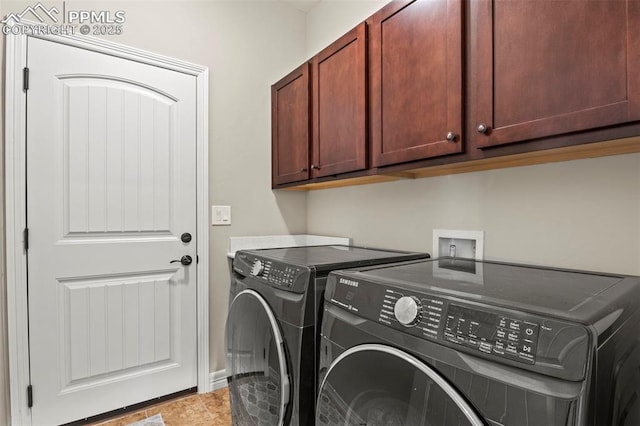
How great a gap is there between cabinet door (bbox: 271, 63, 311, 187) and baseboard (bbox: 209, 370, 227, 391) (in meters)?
1.35

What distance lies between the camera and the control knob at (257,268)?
1436 mm

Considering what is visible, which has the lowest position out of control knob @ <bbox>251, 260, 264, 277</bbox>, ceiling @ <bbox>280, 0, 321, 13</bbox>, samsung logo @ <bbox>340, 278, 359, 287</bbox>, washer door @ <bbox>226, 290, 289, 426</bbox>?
washer door @ <bbox>226, 290, 289, 426</bbox>

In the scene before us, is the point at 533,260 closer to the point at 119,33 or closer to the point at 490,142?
the point at 490,142

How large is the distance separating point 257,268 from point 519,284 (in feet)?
3.21

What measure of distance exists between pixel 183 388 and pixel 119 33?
217 centimetres

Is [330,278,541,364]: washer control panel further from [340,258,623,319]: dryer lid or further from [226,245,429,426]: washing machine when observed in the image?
[226,245,429,426]: washing machine

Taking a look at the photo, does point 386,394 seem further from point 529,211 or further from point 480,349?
point 529,211

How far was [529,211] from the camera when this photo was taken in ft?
4.32

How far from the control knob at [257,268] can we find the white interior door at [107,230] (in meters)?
0.86

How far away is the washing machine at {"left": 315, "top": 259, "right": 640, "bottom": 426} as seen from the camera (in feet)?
1.89

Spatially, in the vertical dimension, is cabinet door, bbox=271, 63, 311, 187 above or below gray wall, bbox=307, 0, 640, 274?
above

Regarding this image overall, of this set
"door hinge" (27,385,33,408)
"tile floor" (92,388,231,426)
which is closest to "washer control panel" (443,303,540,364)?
"tile floor" (92,388,231,426)

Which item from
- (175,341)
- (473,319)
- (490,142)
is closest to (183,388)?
(175,341)

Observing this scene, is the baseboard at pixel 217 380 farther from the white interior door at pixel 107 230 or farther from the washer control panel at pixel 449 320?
the washer control panel at pixel 449 320
